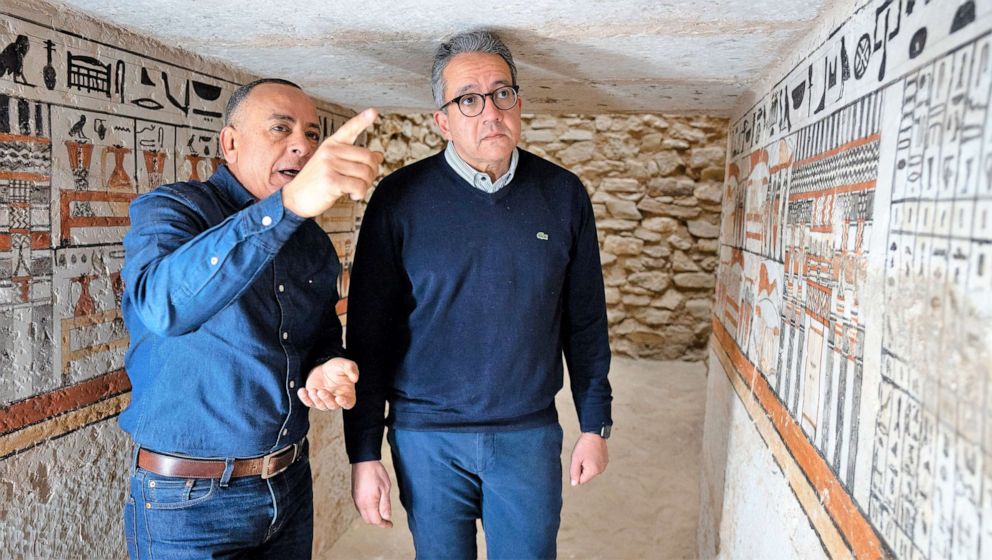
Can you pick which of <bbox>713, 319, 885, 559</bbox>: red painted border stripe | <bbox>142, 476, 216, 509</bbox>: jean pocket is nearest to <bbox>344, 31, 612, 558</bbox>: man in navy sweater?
<bbox>142, 476, 216, 509</bbox>: jean pocket

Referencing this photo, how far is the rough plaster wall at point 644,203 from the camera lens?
17.4 feet

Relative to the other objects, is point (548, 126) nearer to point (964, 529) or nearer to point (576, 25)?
point (576, 25)

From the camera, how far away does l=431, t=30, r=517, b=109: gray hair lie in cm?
145

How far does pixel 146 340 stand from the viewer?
1312mm

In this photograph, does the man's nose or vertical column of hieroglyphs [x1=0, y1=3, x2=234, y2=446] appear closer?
vertical column of hieroglyphs [x1=0, y1=3, x2=234, y2=446]

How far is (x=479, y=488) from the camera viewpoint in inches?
64.9

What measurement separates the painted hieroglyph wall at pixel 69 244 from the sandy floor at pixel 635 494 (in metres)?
1.51

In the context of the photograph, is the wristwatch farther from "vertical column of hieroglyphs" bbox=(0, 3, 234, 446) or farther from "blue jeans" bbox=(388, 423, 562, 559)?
"vertical column of hieroglyphs" bbox=(0, 3, 234, 446)

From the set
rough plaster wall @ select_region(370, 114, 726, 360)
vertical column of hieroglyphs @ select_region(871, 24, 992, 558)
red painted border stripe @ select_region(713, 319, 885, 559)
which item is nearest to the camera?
vertical column of hieroglyphs @ select_region(871, 24, 992, 558)

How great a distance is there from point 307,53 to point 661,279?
425 cm

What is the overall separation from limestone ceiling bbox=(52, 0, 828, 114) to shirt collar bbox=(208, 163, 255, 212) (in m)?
0.34

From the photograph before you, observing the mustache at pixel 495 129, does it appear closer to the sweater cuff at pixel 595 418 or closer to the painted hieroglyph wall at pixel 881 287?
the painted hieroglyph wall at pixel 881 287

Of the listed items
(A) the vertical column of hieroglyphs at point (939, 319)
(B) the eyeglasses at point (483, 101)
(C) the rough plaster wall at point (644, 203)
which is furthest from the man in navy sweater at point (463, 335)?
(C) the rough plaster wall at point (644, 203)

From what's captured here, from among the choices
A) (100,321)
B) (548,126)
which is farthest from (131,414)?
(548,126)
